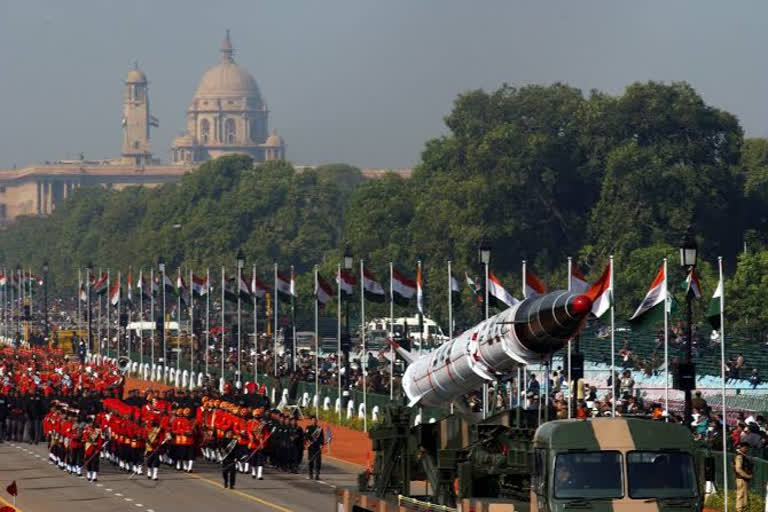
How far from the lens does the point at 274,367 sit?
79.9 meters

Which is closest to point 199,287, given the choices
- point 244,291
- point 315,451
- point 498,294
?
point 244,291

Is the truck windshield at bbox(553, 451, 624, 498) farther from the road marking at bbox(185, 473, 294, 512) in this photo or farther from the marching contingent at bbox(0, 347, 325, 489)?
the marching contingent at bbox(0, 347, 325, 489)

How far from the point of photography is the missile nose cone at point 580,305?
25.6 meters

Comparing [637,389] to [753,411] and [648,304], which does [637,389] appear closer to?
[753,411]

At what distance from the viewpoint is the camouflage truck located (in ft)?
77.6

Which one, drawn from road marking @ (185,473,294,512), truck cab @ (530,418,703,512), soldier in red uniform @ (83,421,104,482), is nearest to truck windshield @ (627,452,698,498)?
truck cab @ (530,418,703,512)

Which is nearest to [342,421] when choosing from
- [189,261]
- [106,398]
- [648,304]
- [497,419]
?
[106,398]

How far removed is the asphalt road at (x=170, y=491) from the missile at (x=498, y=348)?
8782 millimetres

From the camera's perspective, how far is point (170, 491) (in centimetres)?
4494

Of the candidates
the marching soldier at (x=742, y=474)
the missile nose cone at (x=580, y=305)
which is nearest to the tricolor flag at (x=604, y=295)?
the marching soldier at (x=742, y=474)

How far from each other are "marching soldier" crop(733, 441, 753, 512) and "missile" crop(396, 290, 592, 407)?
6.22 metres

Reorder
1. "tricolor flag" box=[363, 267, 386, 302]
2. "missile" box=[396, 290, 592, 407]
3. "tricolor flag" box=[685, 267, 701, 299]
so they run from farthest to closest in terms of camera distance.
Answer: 1. "tricolor flag" box=[363, 267, 386, 302]
2. "tricolor flag" box=[685, 267, 701, 299]
3. "missile" box=[396, 290, 592, 407]

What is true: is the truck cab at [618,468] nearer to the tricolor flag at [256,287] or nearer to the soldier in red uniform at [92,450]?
the soldier in red uniform at [92,450]

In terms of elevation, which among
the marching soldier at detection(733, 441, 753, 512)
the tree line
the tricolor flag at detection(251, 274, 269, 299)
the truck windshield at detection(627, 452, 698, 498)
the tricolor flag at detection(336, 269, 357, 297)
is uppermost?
the tree line
